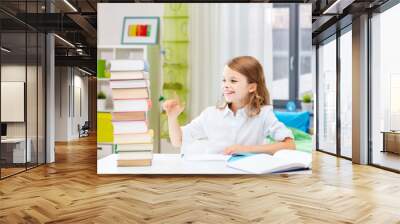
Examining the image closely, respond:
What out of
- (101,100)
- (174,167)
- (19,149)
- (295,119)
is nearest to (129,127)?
(101,100)

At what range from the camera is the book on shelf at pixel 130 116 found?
18.5 feet

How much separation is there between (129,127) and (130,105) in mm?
302

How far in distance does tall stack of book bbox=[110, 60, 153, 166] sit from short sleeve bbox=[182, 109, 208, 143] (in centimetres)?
47

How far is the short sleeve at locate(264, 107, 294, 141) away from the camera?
18.8ft

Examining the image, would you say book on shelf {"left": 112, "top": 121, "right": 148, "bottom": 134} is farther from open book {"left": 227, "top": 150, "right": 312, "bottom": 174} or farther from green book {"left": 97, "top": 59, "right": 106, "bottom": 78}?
open book {"left": 227, "top": 150, "right": 312, "bottom": 174}

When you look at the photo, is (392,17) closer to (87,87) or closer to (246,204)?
(246,204)

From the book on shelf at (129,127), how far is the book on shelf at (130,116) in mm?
43

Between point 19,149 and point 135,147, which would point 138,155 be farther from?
point 19,149

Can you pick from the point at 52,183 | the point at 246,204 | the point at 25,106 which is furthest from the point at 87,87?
the point at 246,204

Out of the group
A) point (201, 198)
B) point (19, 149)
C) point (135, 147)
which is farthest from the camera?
point (19, 149)

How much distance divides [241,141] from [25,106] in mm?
3323

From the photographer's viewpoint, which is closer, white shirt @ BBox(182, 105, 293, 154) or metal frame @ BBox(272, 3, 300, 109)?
white shirt @ BBox(182, 105, 293, 154)

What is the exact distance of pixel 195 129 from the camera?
Answer: 225 inches

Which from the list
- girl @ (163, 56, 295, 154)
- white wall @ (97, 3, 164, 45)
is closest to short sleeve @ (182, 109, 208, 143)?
girl @ (163, 56, 295, 154)
